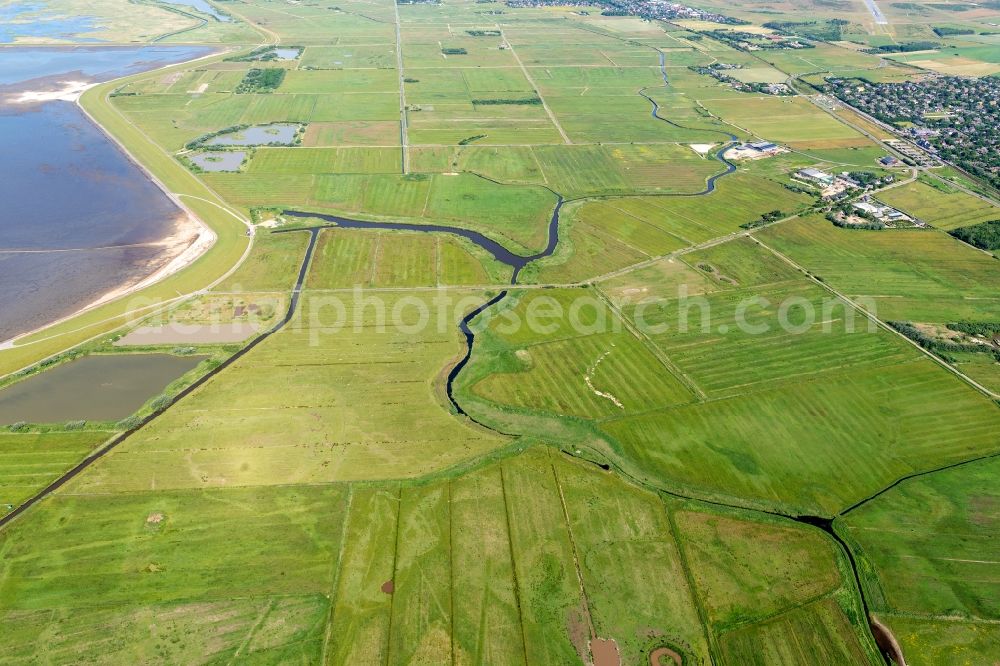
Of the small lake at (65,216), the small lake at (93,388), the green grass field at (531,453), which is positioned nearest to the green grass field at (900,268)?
the green grass field at (531,453)

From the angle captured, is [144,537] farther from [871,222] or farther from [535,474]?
[871,222]

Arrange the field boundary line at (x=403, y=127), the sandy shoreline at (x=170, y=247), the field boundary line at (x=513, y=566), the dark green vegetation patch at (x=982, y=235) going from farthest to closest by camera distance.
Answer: the field boundary line at (x=403, y=127) < the dark green vegetation patch at (x=982, y=235) < the sandy shoreline at (x=170, y=247) < the field boundary line at (x=513, y=566)

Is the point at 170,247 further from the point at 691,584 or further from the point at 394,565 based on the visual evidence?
the point at 691,584

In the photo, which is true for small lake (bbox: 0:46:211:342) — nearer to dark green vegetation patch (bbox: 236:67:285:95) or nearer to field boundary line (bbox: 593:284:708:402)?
dark green vegetation patch (bbox: 236:67:285:95)

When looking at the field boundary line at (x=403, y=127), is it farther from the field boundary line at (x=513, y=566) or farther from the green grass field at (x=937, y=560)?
the green grass field at (x=937, y=560)

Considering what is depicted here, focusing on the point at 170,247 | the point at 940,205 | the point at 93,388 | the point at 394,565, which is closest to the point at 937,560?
the point at 394,565

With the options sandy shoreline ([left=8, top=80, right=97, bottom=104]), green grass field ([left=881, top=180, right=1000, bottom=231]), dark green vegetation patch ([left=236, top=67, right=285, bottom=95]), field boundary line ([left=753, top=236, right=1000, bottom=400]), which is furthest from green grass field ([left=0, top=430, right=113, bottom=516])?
sandy shoreline ([left=8, top=80, right=97, bottom=104])

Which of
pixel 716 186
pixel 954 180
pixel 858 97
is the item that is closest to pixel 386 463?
pixel 716 186
